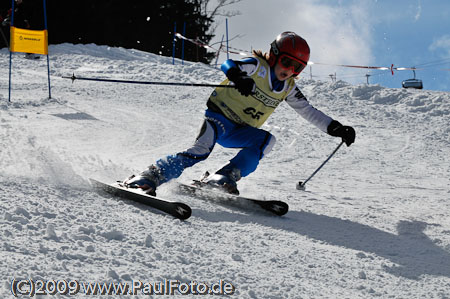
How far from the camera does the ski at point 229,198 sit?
339cm

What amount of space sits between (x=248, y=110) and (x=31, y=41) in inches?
305

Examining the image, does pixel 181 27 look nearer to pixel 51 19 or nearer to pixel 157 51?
pixel 157 51

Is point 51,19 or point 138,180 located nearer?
point 138,180

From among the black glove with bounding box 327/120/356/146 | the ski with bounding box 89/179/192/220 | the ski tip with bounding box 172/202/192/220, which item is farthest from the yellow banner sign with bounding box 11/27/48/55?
the ski tip with bounding box 172/202/192/220

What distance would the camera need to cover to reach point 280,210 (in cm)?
338

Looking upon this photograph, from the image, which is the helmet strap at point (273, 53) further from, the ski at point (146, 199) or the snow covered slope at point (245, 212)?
the ski at point (146, 199)

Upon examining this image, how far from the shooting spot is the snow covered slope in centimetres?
205

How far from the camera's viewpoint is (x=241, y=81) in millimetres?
3717

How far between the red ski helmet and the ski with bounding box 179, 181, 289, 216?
1100 millimetres

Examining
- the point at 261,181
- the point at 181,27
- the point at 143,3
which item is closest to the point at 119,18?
the point at 143,3

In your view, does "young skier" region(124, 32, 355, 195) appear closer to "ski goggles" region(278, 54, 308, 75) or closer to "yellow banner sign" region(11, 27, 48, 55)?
"ski goggles" region(278, 54, 308, 75)

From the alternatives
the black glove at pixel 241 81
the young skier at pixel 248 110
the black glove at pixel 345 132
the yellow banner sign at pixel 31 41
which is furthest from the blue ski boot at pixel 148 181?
the yellow banner sign at pixel 31 41

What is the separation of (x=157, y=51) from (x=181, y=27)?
1.99 meters

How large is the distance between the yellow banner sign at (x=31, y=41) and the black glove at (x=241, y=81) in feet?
25.0
